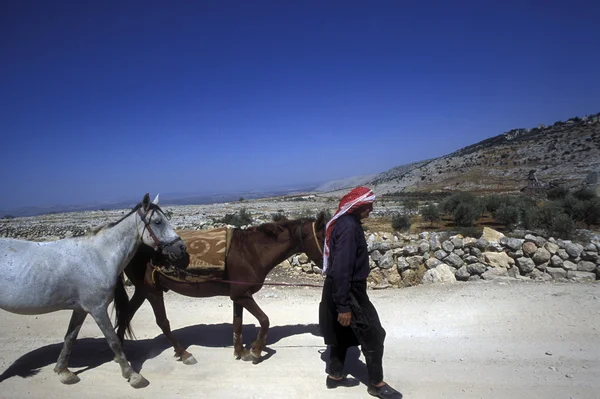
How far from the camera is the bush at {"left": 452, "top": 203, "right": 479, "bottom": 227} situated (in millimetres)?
16812

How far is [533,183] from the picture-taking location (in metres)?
34.1

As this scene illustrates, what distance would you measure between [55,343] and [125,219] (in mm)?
2948

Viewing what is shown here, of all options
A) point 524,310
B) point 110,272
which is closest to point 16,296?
point 110,272

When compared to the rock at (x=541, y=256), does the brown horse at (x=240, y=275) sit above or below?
above

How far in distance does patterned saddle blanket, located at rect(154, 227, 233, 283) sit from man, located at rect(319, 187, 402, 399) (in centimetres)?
160

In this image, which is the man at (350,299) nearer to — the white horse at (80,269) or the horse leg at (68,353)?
the white horse at (80,269)

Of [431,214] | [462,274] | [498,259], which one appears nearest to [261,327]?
[462,274]

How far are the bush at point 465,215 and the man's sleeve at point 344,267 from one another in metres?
15.3

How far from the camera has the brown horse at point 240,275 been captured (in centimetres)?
464

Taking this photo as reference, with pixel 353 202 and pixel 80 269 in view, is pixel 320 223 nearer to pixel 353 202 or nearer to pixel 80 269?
pixel 353 202

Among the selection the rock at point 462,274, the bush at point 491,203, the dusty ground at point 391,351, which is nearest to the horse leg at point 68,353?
the dusty ground at point 391,351

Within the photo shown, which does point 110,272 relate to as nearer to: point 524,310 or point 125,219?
point 125,219

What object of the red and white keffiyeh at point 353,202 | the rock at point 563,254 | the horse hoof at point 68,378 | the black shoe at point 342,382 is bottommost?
the black shoe at point 342,382

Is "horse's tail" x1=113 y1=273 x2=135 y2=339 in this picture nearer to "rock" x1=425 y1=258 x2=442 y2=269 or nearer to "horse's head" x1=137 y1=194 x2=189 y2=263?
"horse's head" x1=137 y1=194 x2=189 y2=263
